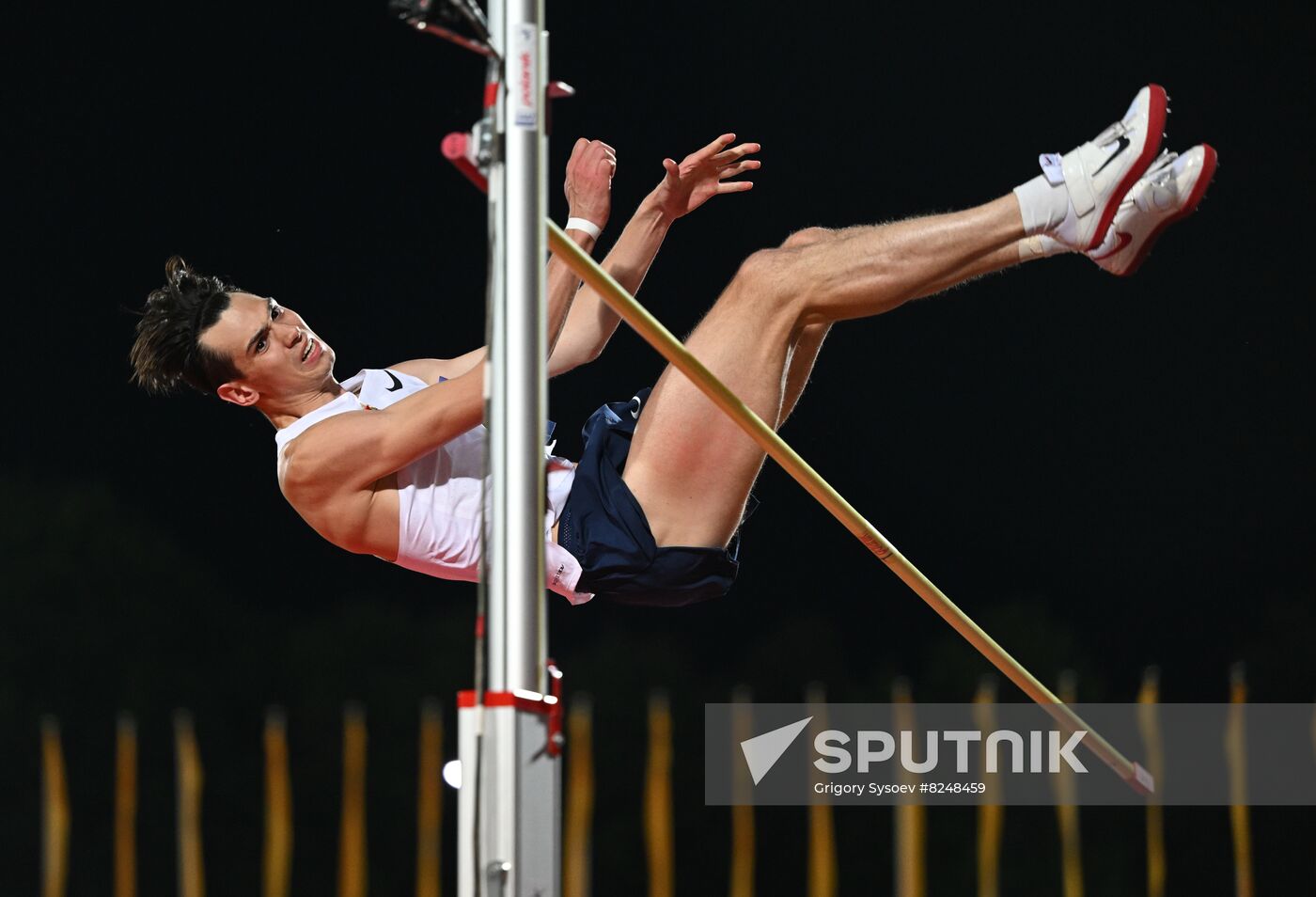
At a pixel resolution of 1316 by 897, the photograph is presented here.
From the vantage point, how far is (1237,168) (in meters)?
10.0

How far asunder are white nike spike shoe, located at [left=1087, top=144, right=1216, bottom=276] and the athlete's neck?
149 cm

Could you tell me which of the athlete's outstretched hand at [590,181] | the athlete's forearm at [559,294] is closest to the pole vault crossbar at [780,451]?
the athlete's forearm at [559,294]

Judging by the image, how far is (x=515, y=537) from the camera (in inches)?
77.1

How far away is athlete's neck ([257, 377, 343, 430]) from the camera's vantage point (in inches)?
132

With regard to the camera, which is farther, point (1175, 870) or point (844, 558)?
point (844, 558)

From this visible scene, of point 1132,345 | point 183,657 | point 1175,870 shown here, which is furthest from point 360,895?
point 1132,345

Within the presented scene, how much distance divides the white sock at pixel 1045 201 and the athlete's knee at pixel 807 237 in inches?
14.4

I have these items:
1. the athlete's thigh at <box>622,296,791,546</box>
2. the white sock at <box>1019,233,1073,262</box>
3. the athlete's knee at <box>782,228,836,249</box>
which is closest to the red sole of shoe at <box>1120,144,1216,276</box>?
the white sock at <box>1019,233,1073,262</box>

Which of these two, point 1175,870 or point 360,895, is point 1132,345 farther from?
point 360,895

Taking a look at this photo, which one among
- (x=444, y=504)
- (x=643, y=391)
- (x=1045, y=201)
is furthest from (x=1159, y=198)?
(x=444, y=504)

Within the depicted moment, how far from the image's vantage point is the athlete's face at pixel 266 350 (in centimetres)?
330

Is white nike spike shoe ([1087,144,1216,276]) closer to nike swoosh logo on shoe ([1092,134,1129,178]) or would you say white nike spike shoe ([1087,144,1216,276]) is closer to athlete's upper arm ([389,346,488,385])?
nike swoosh logo on shoe ([1092,134,1129,178])

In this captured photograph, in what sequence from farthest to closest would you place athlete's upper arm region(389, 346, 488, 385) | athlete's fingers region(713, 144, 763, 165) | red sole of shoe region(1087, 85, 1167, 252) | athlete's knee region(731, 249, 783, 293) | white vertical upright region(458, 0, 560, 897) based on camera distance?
athlete's upper arm region(389, 346, 488, 385) → athlete's fingers region(713, 144, 763, 165) → athlete's knee region(731, 249, 783, 293) → red sole of shoe region(1087, 85, 1167, 252) → white vertical upright region(458, 0, 560, 897)

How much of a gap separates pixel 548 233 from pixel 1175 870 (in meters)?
8.37
